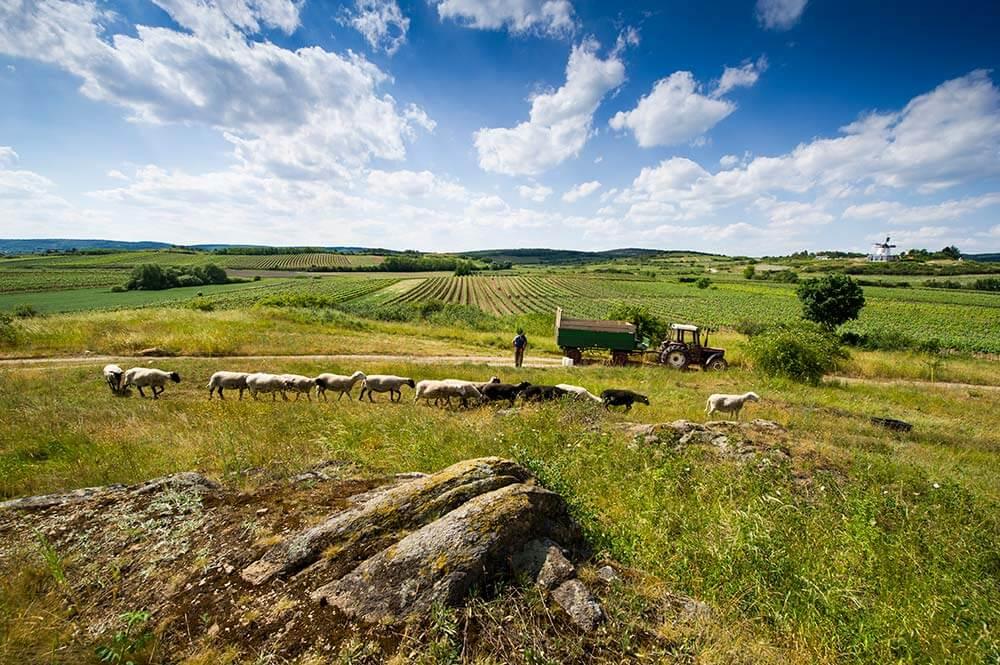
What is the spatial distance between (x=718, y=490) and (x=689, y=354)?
61.5ft

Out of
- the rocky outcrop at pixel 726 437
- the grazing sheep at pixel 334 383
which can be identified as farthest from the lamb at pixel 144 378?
the rocky outcrop at pixel 726 437

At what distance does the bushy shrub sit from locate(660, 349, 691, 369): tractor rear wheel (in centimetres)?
377

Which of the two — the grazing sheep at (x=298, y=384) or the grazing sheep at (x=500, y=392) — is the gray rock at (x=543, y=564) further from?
the grazing sheep at (x=298, y=384)

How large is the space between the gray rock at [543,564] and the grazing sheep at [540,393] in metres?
9.23

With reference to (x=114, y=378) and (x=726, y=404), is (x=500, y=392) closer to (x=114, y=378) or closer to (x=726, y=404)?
(x=726, y=404)

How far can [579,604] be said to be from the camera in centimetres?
323

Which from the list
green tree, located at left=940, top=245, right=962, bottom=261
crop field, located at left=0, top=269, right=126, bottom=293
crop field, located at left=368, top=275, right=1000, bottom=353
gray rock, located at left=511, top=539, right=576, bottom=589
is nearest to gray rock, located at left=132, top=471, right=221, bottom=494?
gray rock, located at left=511, top=539, right=576, bottom=589

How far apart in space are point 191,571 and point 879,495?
9275 mm

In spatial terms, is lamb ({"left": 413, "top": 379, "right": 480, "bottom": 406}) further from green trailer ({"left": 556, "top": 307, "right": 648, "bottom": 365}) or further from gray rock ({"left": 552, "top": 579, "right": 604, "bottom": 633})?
green trailer ({"left": 556, "top": 307, "right": 648, "bottom": 365})

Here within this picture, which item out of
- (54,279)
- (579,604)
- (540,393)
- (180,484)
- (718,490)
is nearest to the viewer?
(579,604)

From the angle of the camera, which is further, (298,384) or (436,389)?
(298,384)

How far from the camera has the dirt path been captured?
18.1 meters

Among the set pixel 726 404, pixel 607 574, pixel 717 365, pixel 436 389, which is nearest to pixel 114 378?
pixel 436 389

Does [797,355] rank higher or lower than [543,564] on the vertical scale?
lower
